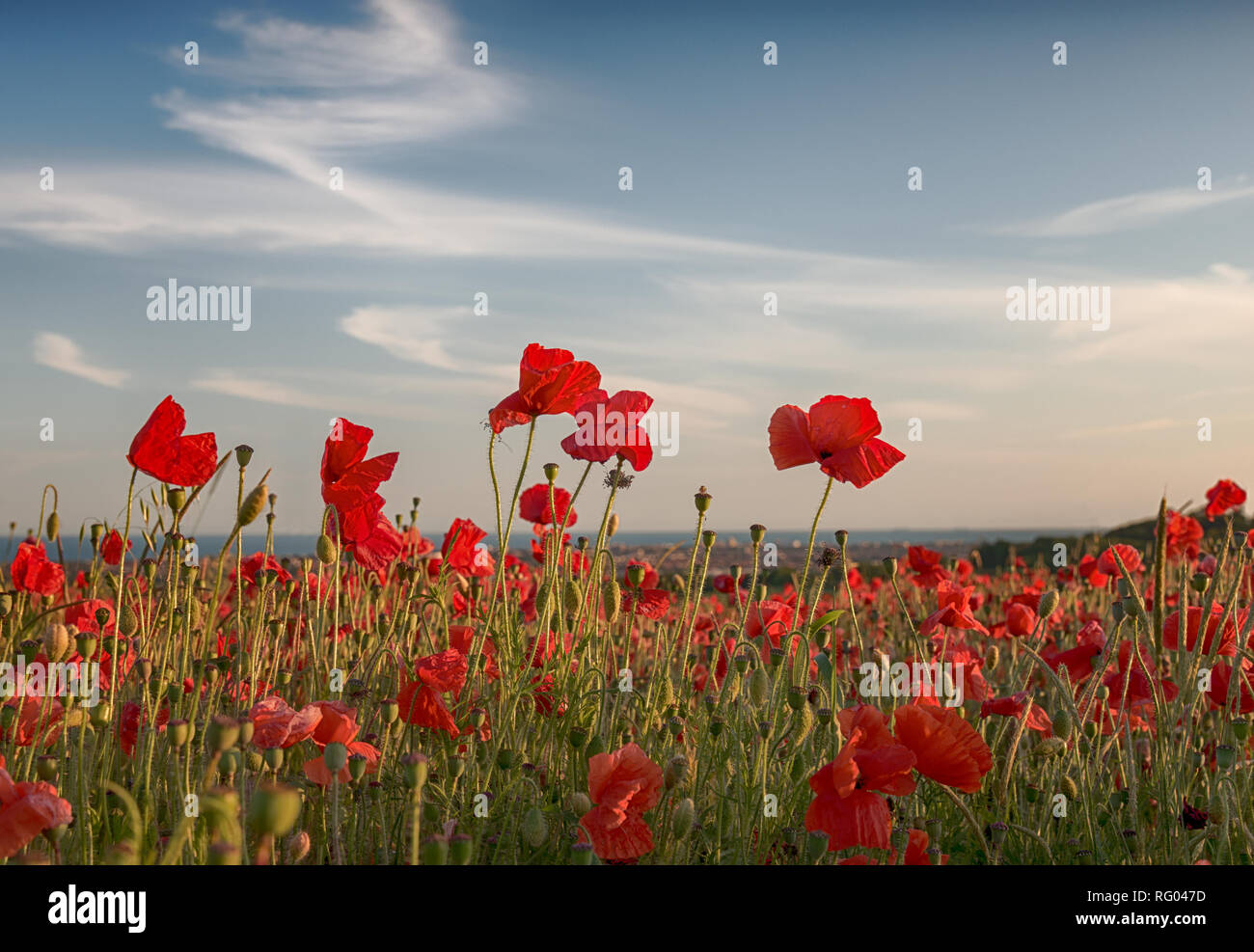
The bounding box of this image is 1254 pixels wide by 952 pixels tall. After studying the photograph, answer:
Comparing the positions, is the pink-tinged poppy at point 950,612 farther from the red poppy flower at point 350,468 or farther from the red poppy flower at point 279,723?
the red poppy flower at point 279,723

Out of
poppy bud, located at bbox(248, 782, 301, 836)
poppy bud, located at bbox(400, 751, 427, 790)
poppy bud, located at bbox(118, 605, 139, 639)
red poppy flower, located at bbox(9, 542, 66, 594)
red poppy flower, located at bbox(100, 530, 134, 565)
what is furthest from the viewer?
red poppy flower, located at bbox(100, 530, 134, 565)

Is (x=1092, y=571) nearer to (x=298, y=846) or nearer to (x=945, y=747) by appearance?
(x=945, y=747)

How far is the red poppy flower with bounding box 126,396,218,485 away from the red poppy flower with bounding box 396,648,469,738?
2.01ft

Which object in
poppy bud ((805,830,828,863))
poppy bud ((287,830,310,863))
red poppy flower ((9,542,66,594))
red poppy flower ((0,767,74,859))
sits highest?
red poppy flower ((9,542,66,594))

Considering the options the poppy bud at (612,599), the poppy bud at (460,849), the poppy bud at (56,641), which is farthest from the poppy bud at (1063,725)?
the poppy bud at (56,641)

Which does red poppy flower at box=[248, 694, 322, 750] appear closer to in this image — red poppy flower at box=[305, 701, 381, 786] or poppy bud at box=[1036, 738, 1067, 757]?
red poppy flower at box=[305, 701, 381, 786]

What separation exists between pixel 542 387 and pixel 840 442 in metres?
0.69

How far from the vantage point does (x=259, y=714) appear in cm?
156

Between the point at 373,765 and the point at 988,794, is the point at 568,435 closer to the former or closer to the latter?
the point at 373,765

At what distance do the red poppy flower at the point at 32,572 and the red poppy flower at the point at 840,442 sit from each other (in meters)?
2.17

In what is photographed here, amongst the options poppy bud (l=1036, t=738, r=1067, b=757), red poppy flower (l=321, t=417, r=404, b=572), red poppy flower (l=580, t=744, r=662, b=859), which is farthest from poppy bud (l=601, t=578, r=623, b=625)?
poppy bud (l=1036, t=738, r=1067, b=757)

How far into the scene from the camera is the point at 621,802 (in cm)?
153

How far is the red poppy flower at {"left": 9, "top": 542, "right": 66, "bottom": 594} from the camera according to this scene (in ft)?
9.01
